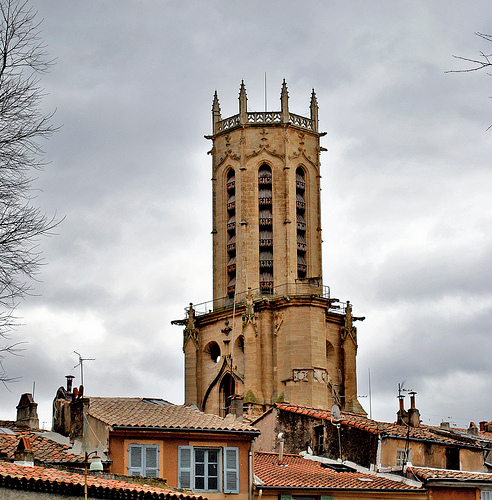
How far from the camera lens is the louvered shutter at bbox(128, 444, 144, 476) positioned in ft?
116

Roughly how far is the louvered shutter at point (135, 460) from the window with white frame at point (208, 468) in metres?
1.14

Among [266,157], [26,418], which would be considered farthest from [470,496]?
[266,157]

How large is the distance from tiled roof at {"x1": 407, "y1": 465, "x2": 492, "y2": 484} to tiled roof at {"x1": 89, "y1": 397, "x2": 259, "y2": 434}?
677cm

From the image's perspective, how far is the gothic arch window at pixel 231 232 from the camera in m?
98.7

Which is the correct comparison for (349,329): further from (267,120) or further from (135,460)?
(135,460)

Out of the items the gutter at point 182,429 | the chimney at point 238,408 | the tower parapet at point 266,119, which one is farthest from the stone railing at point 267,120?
the gutter at point 182,429

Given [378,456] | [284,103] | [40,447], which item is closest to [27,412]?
[40,447]

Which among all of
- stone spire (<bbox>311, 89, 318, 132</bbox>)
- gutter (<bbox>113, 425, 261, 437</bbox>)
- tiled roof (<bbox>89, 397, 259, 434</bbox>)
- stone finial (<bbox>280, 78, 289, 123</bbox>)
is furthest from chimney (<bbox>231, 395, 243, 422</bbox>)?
stone spire (<bbox>311, 89, 318, 132</bbox>)

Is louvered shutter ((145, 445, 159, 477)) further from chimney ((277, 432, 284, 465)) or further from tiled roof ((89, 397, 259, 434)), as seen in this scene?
chimney ((277, 432, 284, 465))

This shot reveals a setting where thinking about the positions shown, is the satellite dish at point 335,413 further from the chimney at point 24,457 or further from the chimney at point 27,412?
the chimney at point 24,457

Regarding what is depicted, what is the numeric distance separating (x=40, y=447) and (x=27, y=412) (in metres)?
4.76

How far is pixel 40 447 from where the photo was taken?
36.1 metres

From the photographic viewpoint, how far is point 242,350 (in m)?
93.5

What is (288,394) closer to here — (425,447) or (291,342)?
(291,342)
